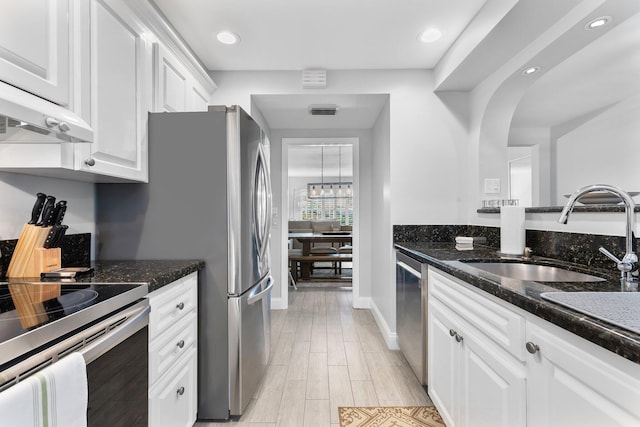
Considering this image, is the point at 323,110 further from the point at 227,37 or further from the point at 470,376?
the point at 470,376

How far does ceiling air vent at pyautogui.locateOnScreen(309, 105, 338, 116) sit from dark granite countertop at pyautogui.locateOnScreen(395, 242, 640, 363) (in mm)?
1859

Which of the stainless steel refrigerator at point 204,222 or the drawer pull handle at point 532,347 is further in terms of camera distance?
the stainless steel refrigerator at point 204,222

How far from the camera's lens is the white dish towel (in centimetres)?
59

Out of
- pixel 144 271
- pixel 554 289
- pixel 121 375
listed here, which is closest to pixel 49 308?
pixel 121 375

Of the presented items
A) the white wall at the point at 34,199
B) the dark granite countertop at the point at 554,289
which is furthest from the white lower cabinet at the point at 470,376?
the white wall at the point at 34,199

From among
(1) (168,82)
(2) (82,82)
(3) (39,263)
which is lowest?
(3) (39,263)

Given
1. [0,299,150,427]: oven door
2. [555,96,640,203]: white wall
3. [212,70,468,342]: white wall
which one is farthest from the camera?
[212,70,468,342]: white wall

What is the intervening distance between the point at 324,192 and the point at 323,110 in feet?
16.4

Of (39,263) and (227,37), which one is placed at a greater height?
(227,37)

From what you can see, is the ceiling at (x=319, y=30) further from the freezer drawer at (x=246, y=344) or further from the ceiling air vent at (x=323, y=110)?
the freezer drawer at (x=246, y=344)

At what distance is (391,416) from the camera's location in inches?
69.7

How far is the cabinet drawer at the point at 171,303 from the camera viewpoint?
124 cm

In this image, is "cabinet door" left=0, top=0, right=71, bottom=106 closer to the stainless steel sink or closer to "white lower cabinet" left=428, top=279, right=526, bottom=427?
"white lower cabinet" left=428, top=279, right=526, bottom=427

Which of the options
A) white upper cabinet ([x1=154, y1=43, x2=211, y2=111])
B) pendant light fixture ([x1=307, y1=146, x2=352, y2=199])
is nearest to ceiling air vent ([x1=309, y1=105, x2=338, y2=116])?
white upper cabinet ([x1=154, y1=43, x2=211, y2=111])
